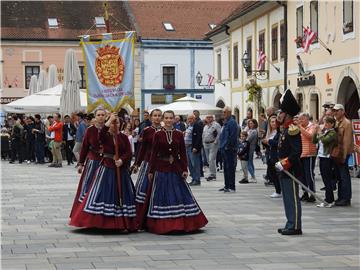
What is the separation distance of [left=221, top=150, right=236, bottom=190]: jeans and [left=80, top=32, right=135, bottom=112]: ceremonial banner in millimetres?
3265

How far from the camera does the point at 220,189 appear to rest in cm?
1666

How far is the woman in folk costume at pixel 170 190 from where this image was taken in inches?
412

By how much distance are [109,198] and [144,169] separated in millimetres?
838

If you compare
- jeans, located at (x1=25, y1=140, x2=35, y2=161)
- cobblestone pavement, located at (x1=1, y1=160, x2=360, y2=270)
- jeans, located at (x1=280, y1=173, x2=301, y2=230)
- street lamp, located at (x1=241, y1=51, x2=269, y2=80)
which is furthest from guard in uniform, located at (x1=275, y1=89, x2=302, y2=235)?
street lamp, located at (x1=241, y1=51, x2=269, y2=80)

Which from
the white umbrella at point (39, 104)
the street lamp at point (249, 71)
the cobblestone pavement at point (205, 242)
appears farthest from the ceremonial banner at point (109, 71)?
the street lamp at point (249, 71)

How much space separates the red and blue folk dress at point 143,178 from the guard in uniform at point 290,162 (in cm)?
181

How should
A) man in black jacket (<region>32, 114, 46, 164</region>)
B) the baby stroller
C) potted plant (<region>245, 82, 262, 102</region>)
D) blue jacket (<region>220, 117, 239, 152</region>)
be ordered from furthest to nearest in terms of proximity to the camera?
potted plant (<region>245, 82, 262, 102</region>), the baby stroller, man in black jacket (<region>32, 114, 46, 164</region>), blue jacket (<region>220, 117, 239, 152</region>)

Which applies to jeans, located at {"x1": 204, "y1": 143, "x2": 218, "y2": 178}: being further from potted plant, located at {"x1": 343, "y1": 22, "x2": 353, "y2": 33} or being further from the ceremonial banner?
potted plant, located at {"x1": 343, "y1": 22, "x2": 353, "y2": 33}

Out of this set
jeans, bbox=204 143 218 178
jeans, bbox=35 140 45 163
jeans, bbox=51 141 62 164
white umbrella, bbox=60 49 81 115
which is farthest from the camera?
jeans, bbox=35 140 45 163

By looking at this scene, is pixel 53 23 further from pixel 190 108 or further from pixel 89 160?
pixel 89 160

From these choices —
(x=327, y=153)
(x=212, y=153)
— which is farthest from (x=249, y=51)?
(x=327, y=153)

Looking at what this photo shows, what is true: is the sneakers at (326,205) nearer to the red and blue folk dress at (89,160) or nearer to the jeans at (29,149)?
the red and blue folk dress at (89,160)

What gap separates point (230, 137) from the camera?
54.4 ft

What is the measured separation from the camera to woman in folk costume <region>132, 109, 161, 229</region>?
35.3ft
